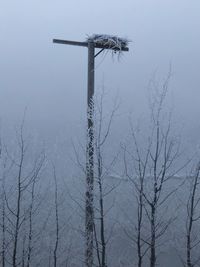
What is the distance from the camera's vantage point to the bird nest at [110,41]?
641cm

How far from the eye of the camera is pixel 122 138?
713 cm

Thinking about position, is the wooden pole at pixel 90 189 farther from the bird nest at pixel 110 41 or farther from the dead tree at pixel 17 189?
the dead tree at pixel 17 189

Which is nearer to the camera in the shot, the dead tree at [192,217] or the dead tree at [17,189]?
the dead tree at [192,217]

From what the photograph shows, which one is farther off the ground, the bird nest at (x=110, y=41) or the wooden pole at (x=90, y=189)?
the bird nest at (x=110, y=41)

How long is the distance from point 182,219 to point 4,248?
2534 mm

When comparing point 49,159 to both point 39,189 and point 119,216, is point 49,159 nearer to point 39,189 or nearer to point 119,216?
point 39,189

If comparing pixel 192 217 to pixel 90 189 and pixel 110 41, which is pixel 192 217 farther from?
pixel 110 41

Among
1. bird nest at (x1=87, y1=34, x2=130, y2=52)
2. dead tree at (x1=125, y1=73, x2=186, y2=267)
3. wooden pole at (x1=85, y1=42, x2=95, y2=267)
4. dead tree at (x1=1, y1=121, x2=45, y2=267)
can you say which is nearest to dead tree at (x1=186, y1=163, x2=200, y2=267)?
dead tree at (x1=125, y1=73, x2=186, y2=267)

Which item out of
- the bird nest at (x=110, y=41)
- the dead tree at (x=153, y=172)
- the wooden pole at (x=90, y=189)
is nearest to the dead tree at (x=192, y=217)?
the dead tree at (x=153, y=172)

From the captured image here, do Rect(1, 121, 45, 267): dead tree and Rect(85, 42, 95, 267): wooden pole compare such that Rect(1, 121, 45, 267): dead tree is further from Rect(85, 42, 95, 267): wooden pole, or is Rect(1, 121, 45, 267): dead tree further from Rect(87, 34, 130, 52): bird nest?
Rect(87, 34, 130, 52): bird nest

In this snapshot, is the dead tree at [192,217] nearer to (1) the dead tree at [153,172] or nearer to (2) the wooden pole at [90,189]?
(1) the dead tree at [153,172]

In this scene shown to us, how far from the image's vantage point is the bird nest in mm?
6410

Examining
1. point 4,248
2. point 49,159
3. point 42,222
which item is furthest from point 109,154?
point 4,248

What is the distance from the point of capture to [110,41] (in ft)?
21.1
